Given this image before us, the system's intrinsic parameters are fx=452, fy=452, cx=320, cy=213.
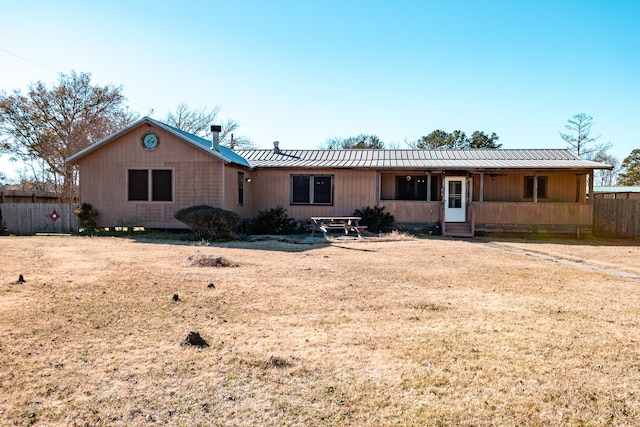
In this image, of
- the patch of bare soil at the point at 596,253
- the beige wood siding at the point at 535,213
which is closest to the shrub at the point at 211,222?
the patch of bare soil at the point at 596,253

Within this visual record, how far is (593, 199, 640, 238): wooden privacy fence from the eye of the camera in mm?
17922

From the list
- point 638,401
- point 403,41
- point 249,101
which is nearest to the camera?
point 638,401

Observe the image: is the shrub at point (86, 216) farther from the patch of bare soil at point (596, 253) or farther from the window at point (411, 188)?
the patch of bare soil at point (596, 253)

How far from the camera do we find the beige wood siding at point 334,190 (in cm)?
1841

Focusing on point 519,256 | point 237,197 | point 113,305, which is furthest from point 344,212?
point 113,305

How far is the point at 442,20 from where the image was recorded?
15125 millimetres

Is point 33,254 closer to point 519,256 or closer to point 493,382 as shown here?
point 493,382

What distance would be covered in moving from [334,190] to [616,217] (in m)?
11.5

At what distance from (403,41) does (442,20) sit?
2019mm

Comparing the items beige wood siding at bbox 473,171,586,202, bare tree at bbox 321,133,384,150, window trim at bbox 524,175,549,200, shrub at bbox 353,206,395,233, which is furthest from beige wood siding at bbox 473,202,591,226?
bare tree at bbox 321,133,384,150

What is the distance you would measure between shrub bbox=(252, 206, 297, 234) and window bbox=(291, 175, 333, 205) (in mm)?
1708

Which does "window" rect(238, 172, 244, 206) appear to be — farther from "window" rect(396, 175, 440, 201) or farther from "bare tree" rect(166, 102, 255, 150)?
"bare tree" rect(166, 102, 255, 150)

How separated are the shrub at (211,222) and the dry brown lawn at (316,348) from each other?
21.5ft

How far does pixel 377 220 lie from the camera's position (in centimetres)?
1767
